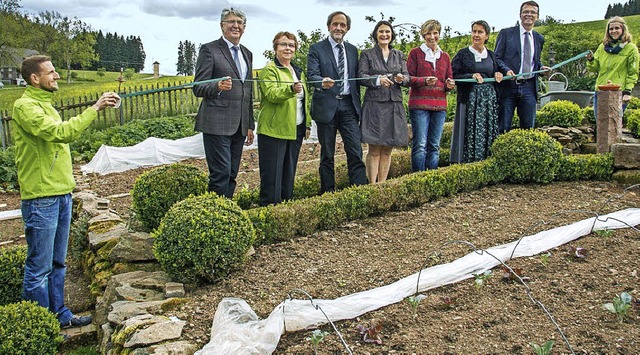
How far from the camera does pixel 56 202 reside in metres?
3.97

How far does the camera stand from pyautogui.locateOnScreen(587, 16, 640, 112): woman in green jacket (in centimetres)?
691

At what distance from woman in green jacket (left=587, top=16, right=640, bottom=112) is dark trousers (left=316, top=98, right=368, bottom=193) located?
3414 millimetres

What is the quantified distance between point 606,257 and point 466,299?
4.23 feet

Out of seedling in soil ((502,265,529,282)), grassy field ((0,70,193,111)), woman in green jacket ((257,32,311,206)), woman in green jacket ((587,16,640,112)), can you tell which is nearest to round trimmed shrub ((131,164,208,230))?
woman in green jacket ((257,32,311,206))

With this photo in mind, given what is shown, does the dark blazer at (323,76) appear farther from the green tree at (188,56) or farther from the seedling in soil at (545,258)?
the green tree at (188,56)

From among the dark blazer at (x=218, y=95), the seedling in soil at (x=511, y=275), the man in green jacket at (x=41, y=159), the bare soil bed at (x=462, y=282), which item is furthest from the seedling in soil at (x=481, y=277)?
the man in green jacket at (x=41, y=159)

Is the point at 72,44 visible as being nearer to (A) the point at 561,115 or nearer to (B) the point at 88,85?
(B) the point at 88,85

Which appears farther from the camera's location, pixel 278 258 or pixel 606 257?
pixel 278 258

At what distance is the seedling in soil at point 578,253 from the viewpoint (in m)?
4.18

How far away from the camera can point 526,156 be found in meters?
6.18

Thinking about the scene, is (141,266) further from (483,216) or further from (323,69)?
(483,216)

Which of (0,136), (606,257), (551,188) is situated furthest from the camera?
(0,136)

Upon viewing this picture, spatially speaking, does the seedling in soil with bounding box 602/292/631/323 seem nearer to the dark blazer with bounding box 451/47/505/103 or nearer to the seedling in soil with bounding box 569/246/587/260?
the seedling in soil with bounding box 569/246/587/260

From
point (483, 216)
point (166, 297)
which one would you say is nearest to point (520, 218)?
point (483, 216)
